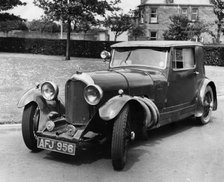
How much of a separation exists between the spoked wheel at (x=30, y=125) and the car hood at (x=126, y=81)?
3.49 ft

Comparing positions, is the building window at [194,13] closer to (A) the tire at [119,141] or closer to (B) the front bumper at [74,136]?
(B) the front bumper at [74,136]

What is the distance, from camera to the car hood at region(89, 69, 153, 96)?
16.9 ft

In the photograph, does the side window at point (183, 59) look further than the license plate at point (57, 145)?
Yes

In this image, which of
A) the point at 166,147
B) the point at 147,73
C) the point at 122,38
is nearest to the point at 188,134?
the point at 166,147

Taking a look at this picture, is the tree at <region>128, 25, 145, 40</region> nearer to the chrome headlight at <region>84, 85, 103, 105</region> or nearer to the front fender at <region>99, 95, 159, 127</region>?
the front fender at <region>99, 95, 159, 127</region>

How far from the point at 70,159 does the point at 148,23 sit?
38.0 metres

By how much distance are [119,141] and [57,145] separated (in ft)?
2.76

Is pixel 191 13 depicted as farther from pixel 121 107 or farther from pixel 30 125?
pixel 121 107

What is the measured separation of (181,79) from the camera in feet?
22.0

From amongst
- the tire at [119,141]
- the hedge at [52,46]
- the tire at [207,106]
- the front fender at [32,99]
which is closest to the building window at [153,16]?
the hedge at [52,46]

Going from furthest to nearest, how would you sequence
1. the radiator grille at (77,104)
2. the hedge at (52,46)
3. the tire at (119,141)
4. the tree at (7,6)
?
1. the hedge at (52,46)
2. the tree at (7,6)
3. the radiator grille at (77,104)
4. the tire at (119,141)

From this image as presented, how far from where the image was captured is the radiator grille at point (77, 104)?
5.14 m

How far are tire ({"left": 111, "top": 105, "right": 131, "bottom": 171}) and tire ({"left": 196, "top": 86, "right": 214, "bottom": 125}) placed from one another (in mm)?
3150

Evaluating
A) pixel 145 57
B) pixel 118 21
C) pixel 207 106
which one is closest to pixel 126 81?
pixel 145 57
